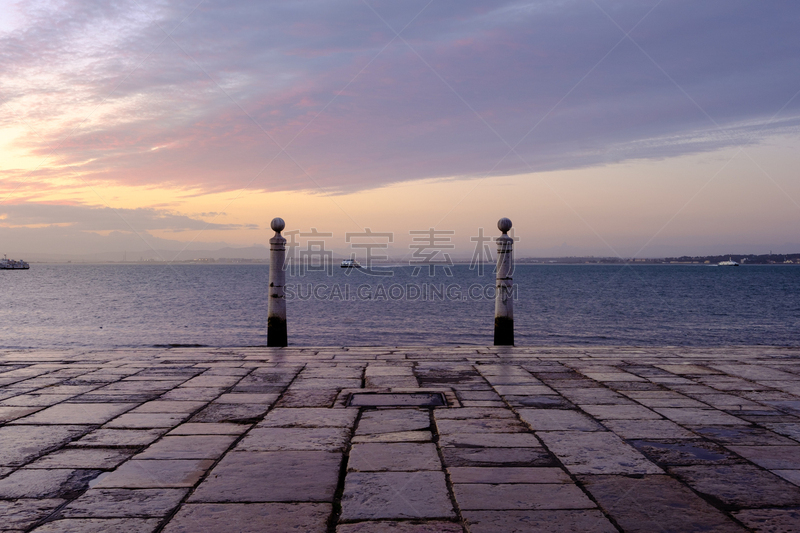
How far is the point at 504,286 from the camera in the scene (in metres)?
8.75

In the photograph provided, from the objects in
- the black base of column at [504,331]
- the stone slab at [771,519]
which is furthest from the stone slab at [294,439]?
the black base of column at [504,331]

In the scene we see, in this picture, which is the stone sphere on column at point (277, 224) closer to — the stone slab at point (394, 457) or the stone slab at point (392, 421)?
the stone slab at point (392, 421)

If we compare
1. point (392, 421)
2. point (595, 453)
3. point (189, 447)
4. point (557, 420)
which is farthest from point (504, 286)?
point (189, 447)

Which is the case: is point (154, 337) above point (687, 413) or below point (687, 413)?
below

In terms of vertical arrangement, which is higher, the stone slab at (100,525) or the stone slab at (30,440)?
the stone slab at (100,525)

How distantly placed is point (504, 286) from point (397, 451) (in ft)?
18.8

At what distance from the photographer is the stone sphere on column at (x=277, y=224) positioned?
8.55 metres

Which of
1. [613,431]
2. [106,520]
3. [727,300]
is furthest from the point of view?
[727,300]

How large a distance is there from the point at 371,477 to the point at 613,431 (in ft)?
6.19

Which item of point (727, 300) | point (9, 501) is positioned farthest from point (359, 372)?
point (727, 300)

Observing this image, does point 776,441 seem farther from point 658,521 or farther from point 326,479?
point 326,479

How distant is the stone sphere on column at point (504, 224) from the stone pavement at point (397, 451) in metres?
3.08

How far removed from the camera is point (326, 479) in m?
2.87

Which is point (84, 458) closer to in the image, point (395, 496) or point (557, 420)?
point (395, 496)
